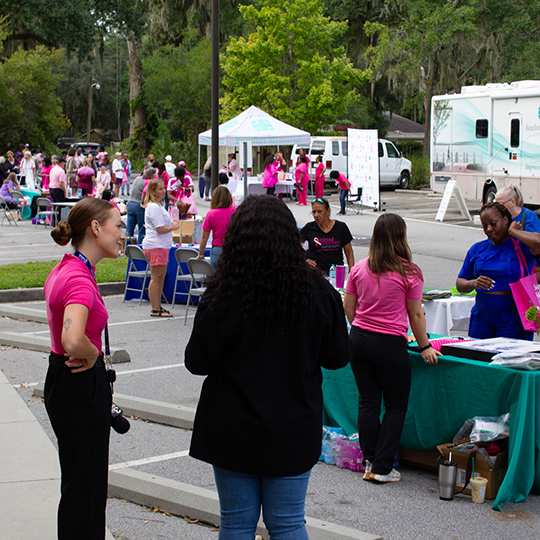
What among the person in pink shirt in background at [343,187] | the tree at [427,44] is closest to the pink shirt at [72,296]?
the person in pink shirt in background at [343,187]

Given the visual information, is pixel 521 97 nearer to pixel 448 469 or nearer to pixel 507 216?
pixel 507 216

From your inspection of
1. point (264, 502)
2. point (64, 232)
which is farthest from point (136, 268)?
point (264, 502)

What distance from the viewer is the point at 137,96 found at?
148 feet

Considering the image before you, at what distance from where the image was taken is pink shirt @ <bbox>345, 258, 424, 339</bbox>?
15.3 feet

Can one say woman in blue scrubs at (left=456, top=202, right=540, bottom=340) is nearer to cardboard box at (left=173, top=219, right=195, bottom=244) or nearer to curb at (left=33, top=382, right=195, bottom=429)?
curb at (left=33, top=382, right=195, bottom=429)

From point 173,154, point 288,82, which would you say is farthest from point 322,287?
point 173,154

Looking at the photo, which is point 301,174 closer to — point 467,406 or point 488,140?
point 488,140

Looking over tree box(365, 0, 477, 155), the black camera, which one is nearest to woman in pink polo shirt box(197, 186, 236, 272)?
the black camera

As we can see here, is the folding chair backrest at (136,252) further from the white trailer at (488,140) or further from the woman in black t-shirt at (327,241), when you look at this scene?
the white trailer at (488,140)

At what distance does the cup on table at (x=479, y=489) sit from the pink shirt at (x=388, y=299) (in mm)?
976

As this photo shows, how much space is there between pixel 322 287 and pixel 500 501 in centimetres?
241

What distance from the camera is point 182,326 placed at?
9570mm

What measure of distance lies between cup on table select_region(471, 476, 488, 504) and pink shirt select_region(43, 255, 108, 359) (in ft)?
8.42

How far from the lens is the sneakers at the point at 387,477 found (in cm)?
476
